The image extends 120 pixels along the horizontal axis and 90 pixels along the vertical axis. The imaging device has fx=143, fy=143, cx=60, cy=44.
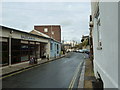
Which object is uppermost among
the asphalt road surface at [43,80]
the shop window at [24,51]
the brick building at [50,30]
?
the brick building at [50,30]

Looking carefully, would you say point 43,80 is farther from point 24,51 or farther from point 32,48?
point 32,48

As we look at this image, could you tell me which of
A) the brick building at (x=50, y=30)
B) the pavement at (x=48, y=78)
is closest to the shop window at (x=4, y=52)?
the pavement at (x=48, y=78)

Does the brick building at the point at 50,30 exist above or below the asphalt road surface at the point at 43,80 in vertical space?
above

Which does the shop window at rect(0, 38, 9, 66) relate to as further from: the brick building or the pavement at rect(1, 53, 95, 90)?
the brick building

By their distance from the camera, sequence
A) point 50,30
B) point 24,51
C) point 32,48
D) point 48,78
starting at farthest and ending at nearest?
1. point 50,30
2. point 32,48
3. point 24,51
4. point 48,78

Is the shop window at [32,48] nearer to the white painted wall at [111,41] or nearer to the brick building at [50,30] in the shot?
the white painted wall at [111,41]

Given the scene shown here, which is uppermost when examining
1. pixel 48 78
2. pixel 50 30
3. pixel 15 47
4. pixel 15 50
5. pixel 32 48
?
pixel 50 30

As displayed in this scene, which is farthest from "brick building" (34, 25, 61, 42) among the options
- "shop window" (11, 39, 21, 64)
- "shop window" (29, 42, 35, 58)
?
"shop window" (11, 39, 21, 64)

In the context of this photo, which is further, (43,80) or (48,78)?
(48,78)

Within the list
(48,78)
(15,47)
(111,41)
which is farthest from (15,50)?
(111,41)

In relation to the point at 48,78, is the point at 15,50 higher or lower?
higher

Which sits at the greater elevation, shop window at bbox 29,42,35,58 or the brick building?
the brick building

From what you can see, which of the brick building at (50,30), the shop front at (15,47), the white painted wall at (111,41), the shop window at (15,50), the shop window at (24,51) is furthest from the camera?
the brick building at (50,30)

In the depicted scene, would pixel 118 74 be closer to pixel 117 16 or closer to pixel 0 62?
pixel 117 16
